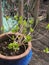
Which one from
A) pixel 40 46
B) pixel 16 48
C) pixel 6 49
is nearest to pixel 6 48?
pixel 6 49

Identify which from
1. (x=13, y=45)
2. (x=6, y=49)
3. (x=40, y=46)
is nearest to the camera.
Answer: (x=13, y=45)

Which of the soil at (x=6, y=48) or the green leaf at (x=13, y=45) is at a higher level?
the green leaf at (x=13, y=45)

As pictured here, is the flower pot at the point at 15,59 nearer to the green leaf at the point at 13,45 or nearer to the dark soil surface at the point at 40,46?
the green leaf at the point at 13,45

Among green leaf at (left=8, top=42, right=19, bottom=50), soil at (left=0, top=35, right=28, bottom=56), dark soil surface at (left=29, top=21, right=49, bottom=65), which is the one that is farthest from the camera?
dark soil surface at (left=29, top=21, right=49, bottom=65)

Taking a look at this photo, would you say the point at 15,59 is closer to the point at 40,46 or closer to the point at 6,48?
the point at 6,48

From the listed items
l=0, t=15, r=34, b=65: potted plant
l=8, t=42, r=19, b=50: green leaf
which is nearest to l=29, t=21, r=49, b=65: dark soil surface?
l=0, t=15, r=34, b=65: potted plant

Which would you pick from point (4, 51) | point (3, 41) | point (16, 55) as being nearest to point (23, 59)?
point (16, 55)

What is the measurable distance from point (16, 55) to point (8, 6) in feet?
3.30

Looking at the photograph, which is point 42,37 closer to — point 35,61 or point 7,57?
point 35,61

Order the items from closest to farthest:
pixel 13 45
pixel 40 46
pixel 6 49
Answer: pixel 13 45 < pixel 6 49 < pixel 40 46

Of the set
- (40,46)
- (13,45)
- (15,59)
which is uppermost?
(13,45)

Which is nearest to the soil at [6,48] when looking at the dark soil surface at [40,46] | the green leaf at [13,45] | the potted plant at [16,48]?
→ the potted plant at [16,48]

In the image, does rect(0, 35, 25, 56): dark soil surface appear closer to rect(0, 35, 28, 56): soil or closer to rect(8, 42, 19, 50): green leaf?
rect(0, 35, 28, 56): soil

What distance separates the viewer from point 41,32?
2787 millimetres
